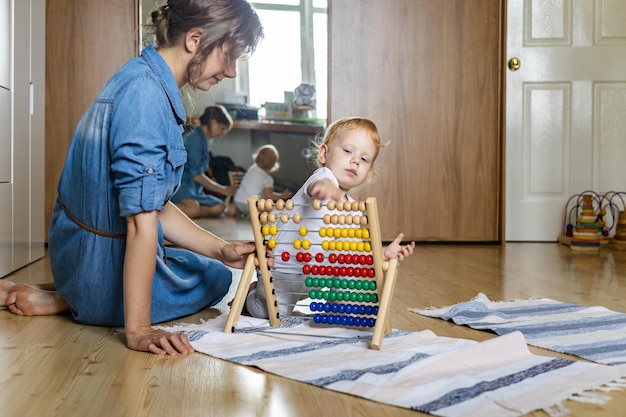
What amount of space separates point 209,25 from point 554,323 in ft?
3.72

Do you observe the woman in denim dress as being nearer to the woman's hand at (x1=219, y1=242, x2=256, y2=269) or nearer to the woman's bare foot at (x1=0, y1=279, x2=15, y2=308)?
the woman's hand at (x1=219, y1=242, x2=256, y2=269)

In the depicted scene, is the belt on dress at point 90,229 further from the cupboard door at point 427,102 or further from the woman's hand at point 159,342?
the cupboard door at point 427,102

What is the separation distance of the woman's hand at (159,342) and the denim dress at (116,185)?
0.85 feet

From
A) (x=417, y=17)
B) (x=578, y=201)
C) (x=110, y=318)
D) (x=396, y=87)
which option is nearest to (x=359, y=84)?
(x=396, y=87)

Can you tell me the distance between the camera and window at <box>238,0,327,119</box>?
15.8 ft

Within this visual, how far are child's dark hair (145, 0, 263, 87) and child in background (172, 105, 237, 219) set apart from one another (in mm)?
→ 3996

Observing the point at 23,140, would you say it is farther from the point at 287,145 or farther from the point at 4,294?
the point at 287,145

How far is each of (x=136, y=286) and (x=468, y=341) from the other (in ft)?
2.43

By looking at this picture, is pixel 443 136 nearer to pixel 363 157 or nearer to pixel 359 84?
pixel 359 84

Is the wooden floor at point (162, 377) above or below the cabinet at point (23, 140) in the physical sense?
below

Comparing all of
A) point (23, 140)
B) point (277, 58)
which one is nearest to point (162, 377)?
point (23, 140)

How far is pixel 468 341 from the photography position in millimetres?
1692

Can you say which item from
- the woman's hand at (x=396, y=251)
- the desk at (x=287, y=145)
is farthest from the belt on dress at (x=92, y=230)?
the desk at (x=287, y=145)

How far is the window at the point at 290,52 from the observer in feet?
15.8
